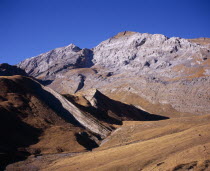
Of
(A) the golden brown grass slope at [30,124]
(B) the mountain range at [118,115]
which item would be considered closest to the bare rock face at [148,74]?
(B) the mountain range at [118,115]

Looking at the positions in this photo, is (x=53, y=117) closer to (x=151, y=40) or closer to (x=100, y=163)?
(x=100, y=163)

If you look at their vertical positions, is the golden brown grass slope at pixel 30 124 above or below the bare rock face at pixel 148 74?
below

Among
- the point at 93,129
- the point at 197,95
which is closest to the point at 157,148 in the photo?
the point at 93,129

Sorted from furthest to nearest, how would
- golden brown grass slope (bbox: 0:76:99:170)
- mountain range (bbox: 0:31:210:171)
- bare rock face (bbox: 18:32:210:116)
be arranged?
bare rock face (bbox: 18:32:210:116) < golden brown grass slope (bbox: 0:76:99:170) < mountain range (bbox: 0:31:210:171)

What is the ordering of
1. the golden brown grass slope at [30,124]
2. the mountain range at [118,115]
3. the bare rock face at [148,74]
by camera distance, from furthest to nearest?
the bare rock face at [148,74], the golden brown grass slope at [30,124], the mountain range at [118,115]

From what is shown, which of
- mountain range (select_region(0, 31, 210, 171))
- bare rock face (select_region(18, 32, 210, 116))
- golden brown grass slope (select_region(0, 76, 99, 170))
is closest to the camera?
mountain range (select_region(0, 31, 210, 171))

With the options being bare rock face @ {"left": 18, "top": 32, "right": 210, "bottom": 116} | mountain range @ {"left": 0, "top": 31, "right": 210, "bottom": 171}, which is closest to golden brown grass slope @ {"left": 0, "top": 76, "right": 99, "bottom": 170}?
mountain range @ {"left": 0, "top": 31, "right": 210, "bottom": 171}

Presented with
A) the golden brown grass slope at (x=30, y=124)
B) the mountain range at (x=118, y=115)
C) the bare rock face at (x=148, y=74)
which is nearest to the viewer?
the mountain range at (x=118, y=115)

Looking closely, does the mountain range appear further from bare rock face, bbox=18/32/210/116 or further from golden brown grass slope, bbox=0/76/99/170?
bare rock face, bbox=18/32/210/116

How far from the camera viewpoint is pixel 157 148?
24.3 meters

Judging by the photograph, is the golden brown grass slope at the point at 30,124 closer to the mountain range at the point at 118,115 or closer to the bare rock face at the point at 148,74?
the mountain range at the point at 118,115

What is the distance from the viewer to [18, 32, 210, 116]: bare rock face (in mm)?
99500

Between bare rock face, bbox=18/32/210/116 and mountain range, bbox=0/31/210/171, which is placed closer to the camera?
mountain range, bbox=0/31/210/171

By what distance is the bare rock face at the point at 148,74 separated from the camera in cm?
9950
